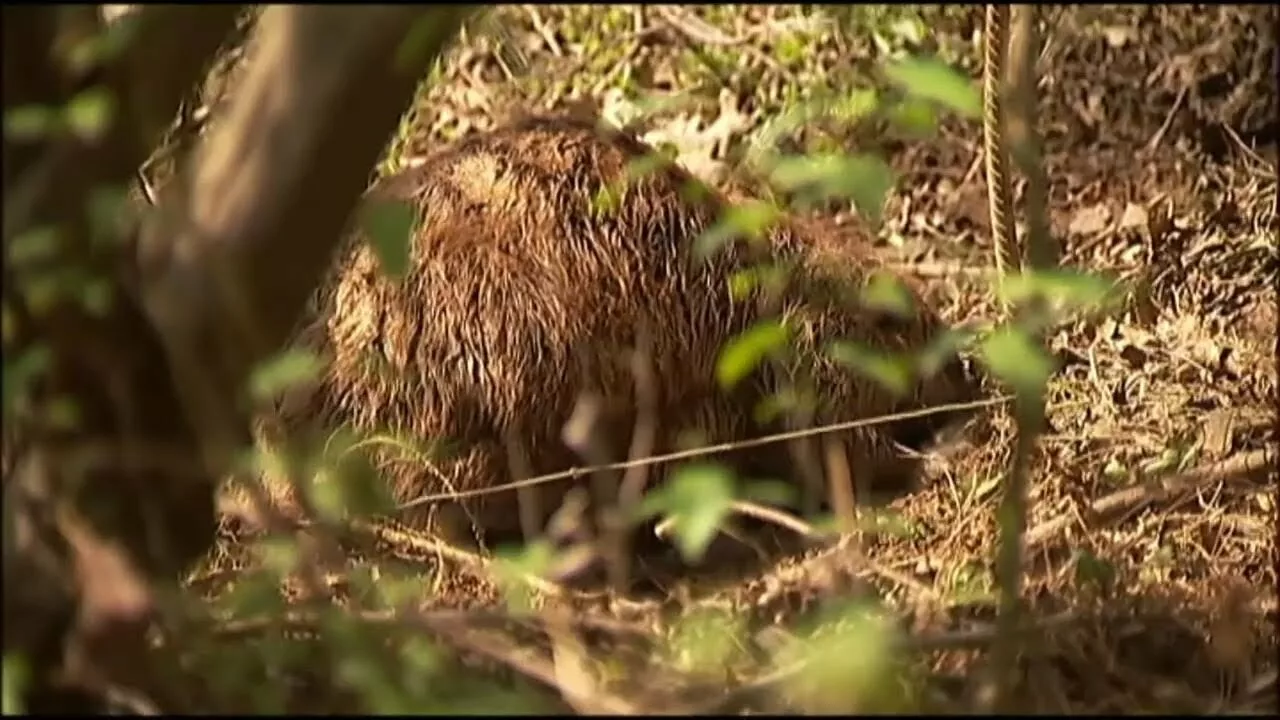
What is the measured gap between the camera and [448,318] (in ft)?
12.2

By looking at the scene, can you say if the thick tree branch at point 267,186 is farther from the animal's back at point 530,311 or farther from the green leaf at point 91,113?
the animal's back at point 530,311

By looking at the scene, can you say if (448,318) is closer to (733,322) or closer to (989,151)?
(733,322)

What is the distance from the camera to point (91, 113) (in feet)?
6.04

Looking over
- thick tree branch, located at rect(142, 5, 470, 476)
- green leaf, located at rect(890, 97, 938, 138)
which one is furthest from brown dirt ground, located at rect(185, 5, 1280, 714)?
green leaf, located at rect(890, 97, 938, 138)

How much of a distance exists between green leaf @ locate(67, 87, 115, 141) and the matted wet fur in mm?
1591

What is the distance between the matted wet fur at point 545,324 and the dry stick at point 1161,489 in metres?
0.65

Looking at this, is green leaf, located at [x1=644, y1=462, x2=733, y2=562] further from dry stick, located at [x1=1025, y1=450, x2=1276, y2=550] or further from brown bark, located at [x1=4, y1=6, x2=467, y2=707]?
dry stick, located at [x1=1025, y1=450, x2=1276, y2=550]

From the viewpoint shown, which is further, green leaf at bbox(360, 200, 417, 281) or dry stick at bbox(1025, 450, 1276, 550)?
dry stick at bbox(1025, 450, 1276, 550)

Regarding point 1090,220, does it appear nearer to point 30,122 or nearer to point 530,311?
point 530,311

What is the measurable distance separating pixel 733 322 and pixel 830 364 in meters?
Answer: 0.20

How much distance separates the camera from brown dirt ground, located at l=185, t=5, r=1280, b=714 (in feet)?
7.11

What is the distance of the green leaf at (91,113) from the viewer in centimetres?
185

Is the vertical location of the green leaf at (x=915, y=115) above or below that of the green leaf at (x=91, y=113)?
below

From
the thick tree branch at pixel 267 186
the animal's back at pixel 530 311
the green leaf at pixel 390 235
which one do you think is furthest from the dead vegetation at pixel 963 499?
the green leaf at pixel 390 235
